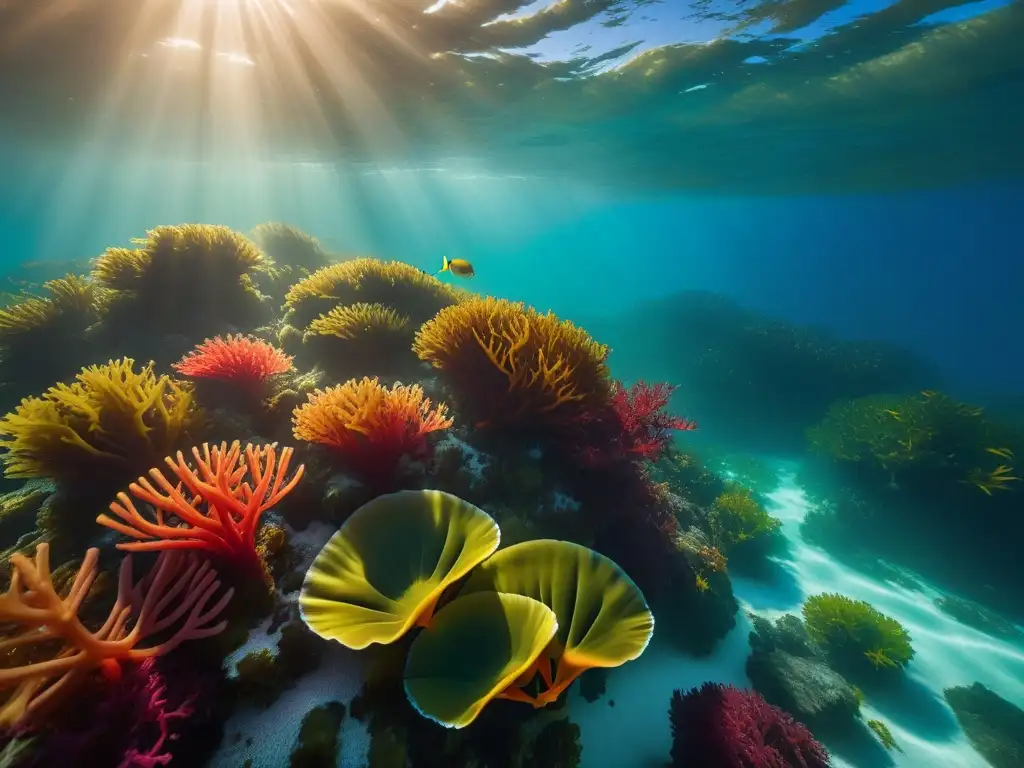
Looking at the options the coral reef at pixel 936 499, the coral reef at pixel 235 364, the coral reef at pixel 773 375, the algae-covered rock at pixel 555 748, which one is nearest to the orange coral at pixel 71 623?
the coral reef at pixel 235 364

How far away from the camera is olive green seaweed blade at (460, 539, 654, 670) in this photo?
2189 millimetres

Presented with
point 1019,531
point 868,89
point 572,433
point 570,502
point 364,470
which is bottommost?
point 1019,531

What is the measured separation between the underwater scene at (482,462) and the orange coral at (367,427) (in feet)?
0.08

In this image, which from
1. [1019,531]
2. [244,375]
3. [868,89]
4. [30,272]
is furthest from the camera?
[30,272]

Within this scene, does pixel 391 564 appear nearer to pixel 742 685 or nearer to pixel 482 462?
pixel 482 462

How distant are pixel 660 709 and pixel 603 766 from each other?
3.09 feet

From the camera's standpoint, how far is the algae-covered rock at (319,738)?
2135 mm

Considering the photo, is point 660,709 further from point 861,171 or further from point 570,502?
point 861,171

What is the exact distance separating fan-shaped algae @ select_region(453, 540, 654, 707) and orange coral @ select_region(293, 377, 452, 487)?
1.19 m

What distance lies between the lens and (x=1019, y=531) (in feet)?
32.0

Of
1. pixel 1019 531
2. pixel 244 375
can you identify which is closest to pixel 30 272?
pixel 244 375

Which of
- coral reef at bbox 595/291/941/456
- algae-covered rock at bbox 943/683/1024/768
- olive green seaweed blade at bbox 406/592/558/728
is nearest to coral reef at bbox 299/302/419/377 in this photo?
olive green seaweed blade at bbox 406/592/558/728

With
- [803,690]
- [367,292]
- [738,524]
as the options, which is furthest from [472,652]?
[738,524]

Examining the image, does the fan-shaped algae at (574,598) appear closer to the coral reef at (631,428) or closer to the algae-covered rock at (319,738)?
the algae-covered rock at (319,738)
